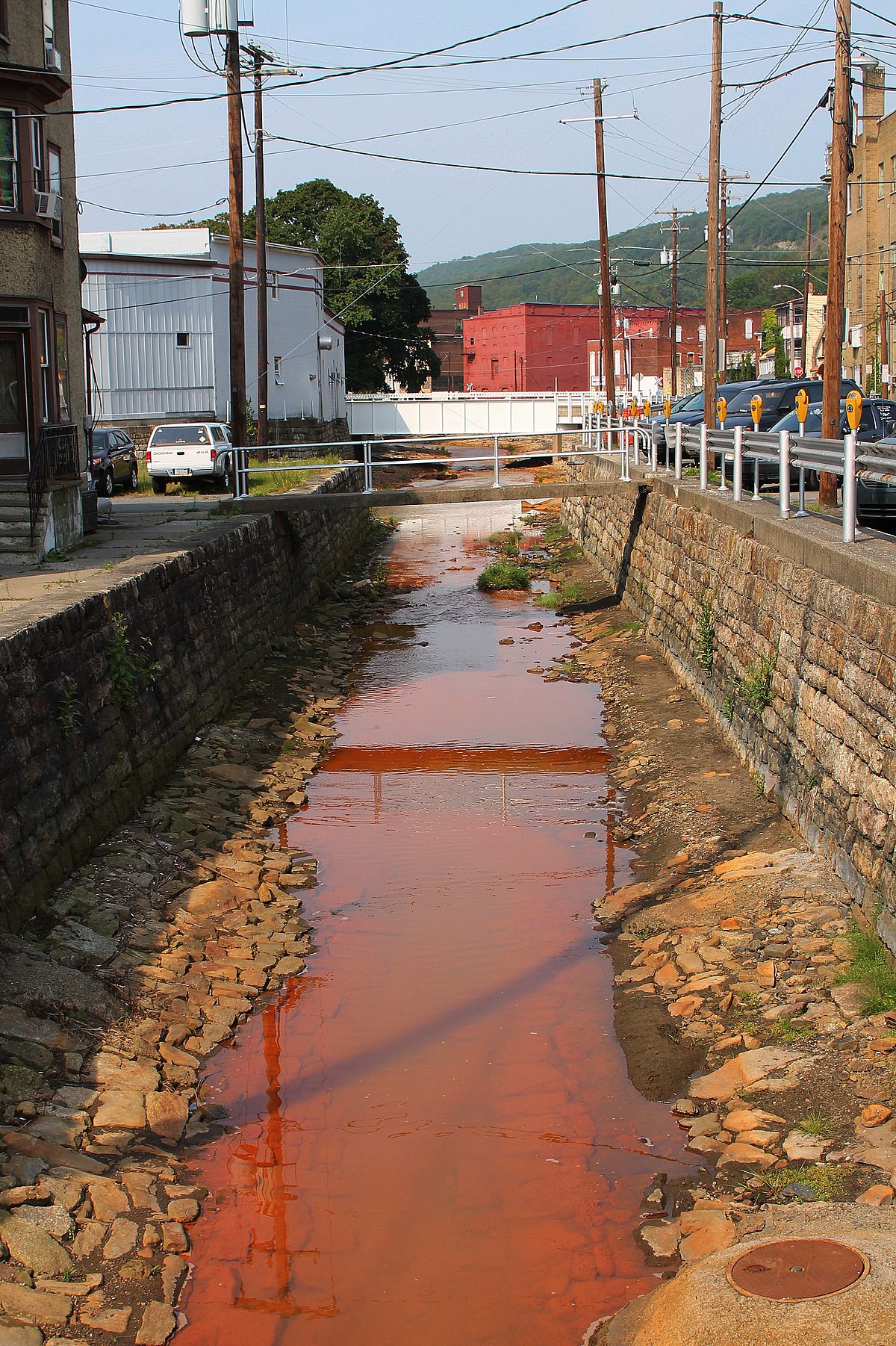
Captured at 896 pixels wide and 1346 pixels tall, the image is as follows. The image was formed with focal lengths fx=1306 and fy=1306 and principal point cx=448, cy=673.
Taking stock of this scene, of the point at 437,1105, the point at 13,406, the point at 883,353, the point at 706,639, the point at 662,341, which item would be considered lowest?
the point at 437,1105

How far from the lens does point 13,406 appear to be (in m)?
19.8

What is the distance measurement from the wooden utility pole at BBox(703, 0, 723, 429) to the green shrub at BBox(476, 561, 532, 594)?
6.10m

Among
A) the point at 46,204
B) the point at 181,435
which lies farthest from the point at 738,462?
the point at 181,435

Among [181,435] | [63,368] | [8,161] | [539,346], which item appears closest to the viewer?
[8,161]

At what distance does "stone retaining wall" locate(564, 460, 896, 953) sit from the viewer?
922 cm

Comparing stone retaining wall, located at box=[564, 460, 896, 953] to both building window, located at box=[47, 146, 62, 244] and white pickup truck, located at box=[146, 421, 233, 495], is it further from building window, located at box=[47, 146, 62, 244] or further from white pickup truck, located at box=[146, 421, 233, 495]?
white pickup truck, located at box=[146, 421, 233, 495]

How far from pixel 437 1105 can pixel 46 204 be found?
16.4 m

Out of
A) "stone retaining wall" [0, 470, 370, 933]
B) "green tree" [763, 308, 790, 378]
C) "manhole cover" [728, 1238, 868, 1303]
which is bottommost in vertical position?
"manhole cover" [728, 1238, 868, 1303]

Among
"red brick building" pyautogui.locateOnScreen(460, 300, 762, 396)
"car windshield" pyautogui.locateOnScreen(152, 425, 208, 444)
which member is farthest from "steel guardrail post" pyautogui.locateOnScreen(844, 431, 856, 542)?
"red brick building" pyautogui.locateOnScreen(460, 300, 762, 396)

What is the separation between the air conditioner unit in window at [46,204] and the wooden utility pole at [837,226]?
11.5 metres

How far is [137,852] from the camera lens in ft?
38.9

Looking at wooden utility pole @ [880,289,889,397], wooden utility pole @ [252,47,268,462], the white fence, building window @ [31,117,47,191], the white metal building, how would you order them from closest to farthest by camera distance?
building window @ [31,117,47,191] < wooden utility pole @ [252,47,268,462] < the white metal building < wooden utility pole @ [880,289,889,397] < the white fence

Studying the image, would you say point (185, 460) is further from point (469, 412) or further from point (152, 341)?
point (469, 412)

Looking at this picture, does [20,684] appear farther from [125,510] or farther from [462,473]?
[462,473]
